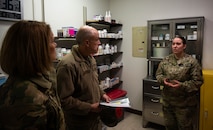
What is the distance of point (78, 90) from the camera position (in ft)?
5.55

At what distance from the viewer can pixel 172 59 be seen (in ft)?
8.05

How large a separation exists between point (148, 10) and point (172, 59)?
1.57 m

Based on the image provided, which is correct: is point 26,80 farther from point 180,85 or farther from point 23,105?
point 180,85

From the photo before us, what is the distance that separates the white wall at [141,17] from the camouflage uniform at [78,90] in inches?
88.8

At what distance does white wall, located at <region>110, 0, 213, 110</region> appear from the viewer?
3.06m

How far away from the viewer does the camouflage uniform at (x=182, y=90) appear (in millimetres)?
2301

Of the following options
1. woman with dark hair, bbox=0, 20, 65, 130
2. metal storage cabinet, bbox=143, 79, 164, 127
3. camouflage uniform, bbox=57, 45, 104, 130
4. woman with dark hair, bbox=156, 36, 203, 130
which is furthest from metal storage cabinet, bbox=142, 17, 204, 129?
woman with dark hair, bbox=0, 20, 65, 130

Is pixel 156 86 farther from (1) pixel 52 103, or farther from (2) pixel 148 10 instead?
(1) pixel 52 103

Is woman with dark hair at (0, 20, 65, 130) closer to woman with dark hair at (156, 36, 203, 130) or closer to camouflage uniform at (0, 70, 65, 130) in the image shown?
camouflage uniform at (0, 70, 65, 130)

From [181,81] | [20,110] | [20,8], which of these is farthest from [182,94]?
[20,8]

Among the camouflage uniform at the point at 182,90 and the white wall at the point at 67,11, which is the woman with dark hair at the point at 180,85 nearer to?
the camouflage uniform at the point at 182,90

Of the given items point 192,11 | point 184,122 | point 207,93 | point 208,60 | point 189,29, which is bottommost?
point 184,122

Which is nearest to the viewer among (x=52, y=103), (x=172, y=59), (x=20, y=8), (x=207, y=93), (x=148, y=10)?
(x=52, y=103)

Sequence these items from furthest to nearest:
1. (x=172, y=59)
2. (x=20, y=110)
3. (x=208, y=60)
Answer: (x=208, y=60), (x=172, y=59), (x=20, y=110)
